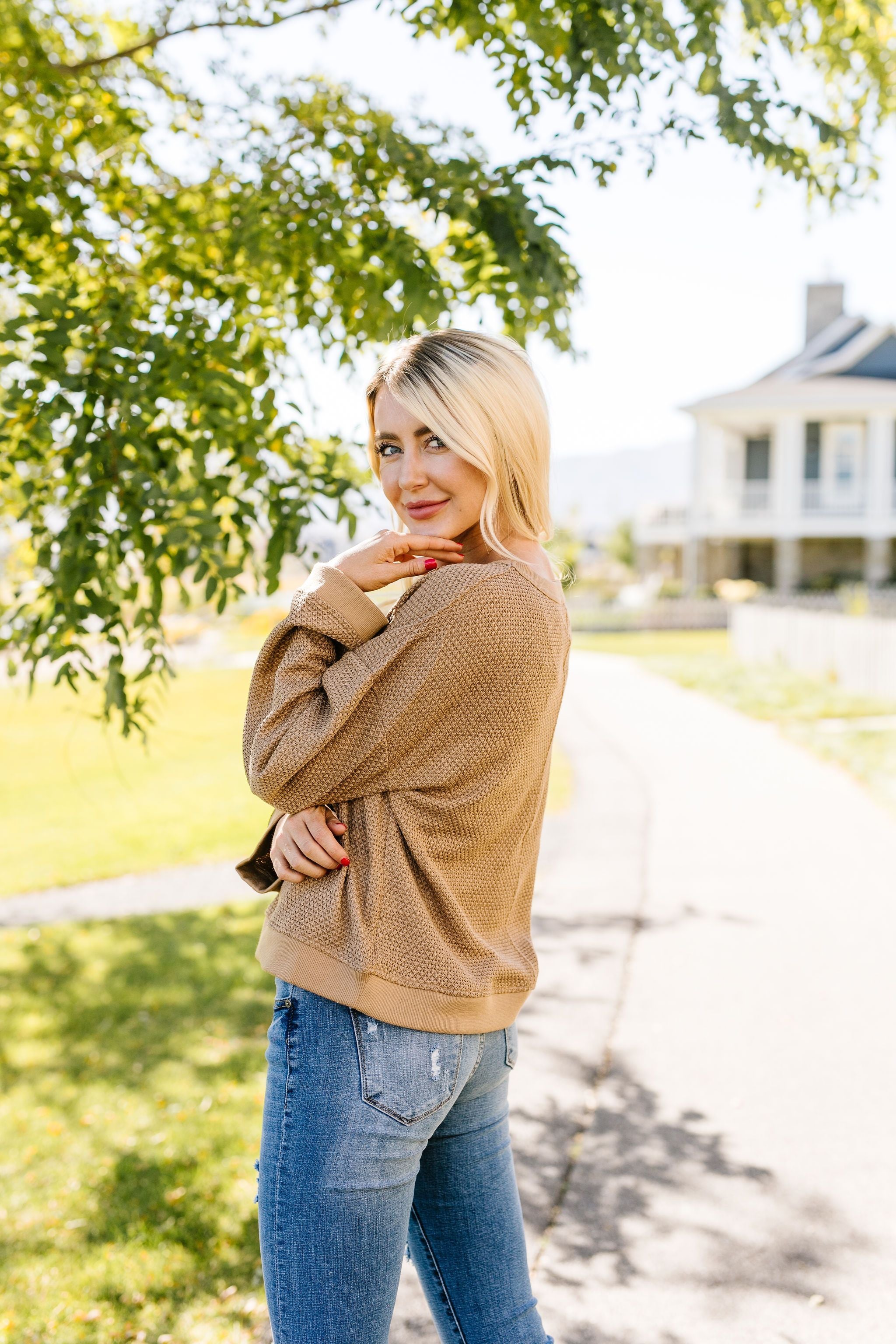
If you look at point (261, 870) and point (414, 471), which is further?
point (261, 870)

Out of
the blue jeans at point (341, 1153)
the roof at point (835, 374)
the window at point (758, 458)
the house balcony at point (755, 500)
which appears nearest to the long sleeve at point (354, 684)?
the blue jeans at point (341, 1153)

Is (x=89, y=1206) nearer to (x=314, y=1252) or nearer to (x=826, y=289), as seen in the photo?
(x=314, y=1252)

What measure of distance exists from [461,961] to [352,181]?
3.05 m

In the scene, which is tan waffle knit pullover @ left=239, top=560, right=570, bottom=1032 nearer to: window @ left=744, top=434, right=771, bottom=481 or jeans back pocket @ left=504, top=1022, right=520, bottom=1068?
jeans back pocket @ left=504, top=1022, right=520, bottom=1068

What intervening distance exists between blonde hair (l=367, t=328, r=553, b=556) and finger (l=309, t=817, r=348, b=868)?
0.52 meters

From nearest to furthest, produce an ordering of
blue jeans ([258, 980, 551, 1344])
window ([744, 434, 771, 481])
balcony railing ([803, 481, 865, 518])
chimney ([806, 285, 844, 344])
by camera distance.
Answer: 1. blue jeans ([258, 980, 551, 1344])
2. balcony railing ([803, 481, 865, 518])
3. window ([744, 434, 771, 481])
4. chimney ([806, 285, 844, 344])

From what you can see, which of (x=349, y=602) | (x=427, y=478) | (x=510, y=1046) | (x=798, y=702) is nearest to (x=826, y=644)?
(x=798, y=702)

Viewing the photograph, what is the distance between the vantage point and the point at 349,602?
1.70m

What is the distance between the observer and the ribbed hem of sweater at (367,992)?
5.38 feet

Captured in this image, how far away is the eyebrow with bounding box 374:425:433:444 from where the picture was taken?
5.96 ft

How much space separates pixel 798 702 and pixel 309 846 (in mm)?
13114

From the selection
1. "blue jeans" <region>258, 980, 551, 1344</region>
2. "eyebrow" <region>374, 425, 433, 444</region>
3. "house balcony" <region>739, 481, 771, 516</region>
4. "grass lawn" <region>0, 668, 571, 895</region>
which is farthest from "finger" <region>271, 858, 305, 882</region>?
"house balcony" <region>739, 481, 771, 516</region>

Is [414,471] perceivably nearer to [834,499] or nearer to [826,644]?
[826,644]

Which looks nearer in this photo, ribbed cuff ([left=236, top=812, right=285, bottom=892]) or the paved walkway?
ribbed cuff ([left=236, top=812, right=285, bottom=892])
